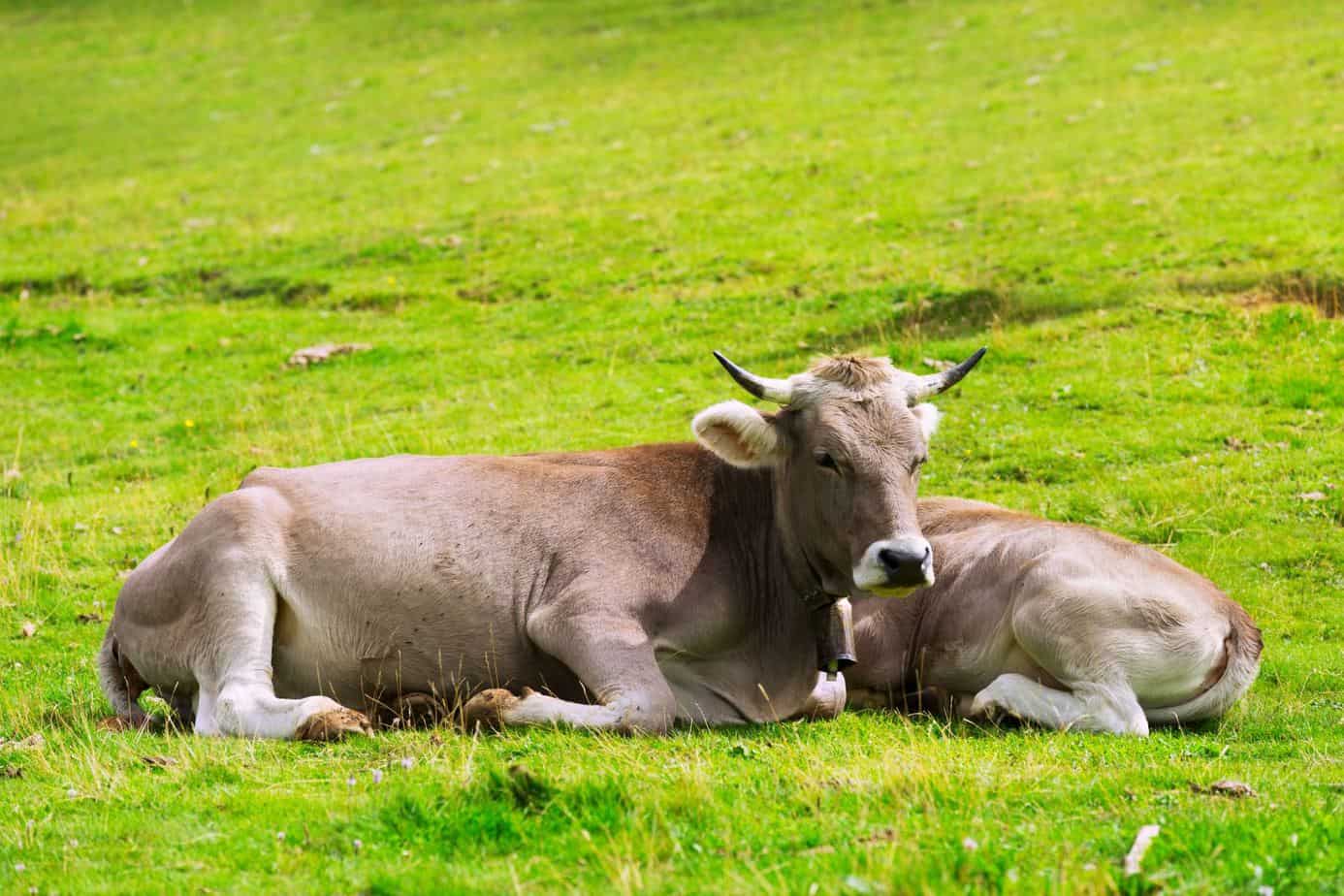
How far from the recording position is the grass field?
21.6 ft

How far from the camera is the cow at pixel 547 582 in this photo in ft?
30.4

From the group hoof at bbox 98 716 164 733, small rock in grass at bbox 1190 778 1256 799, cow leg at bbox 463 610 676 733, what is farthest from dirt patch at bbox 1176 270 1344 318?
hoof at bbox 98 716 164 733

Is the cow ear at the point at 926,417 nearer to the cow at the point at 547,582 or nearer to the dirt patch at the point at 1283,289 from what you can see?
the cow at the point at 547,582

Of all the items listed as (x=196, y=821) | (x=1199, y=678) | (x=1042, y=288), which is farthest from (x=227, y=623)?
(x=1042, y=288)

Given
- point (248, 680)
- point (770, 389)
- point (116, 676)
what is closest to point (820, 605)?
point (770, 389)

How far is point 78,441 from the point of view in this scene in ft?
61.8

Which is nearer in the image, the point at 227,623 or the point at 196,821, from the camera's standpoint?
the point at 196,821

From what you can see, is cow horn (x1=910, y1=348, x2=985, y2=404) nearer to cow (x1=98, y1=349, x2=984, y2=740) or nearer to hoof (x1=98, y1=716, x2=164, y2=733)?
cow (x1=98, y1=349, x2=984, y2=740)

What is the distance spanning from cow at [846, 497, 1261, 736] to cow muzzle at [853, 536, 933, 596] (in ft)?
4.91

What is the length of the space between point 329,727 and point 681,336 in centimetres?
1306

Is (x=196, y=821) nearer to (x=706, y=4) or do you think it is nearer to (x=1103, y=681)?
(x=1103, y=681)

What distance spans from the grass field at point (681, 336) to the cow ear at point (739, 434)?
190cm

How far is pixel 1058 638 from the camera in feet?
32.1

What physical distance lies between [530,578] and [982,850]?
4.49 metres
